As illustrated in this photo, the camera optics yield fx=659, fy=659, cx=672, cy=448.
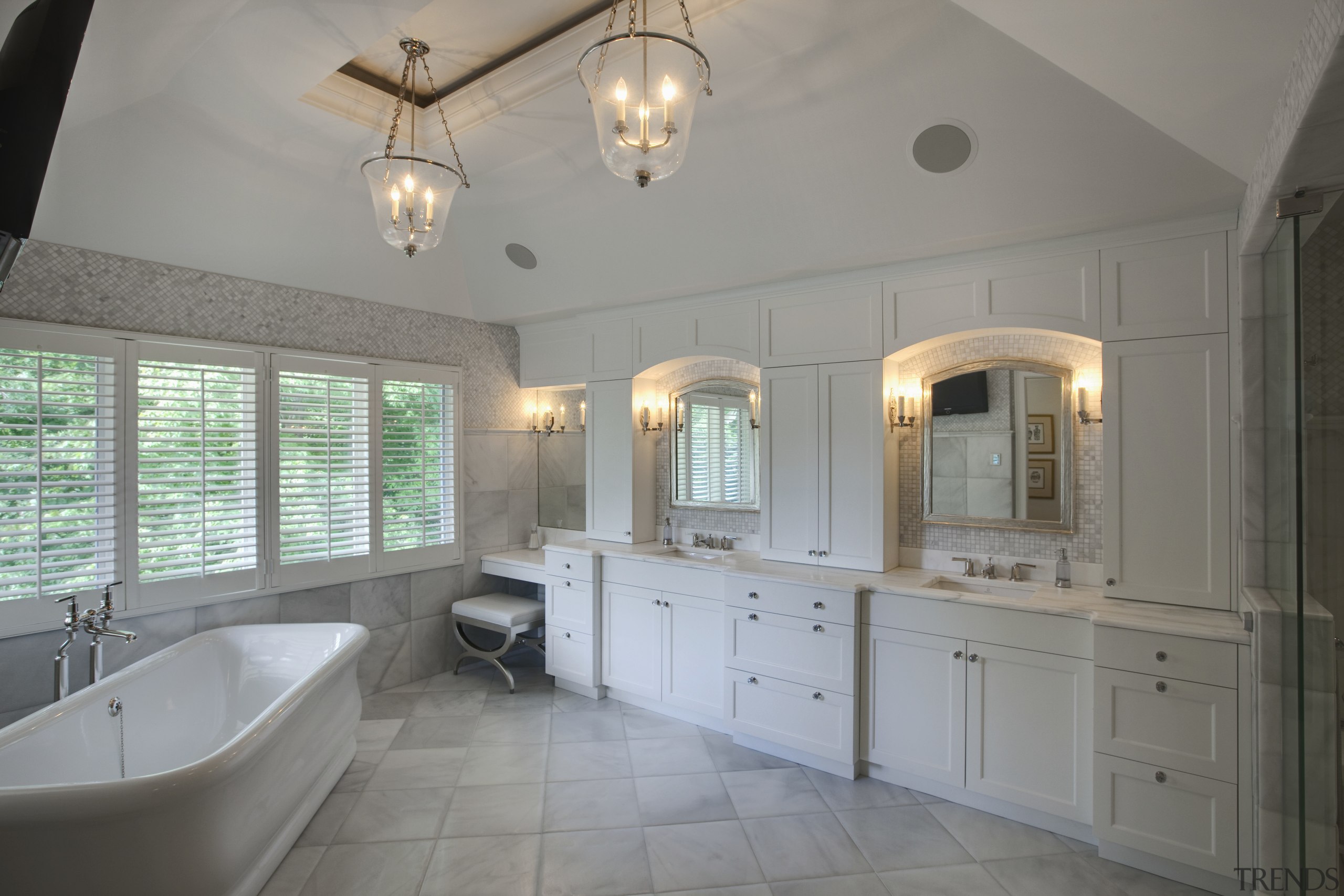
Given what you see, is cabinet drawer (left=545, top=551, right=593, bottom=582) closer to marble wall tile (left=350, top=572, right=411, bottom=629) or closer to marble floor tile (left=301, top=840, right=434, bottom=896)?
marble wall tile (left=350, top=572, right=411, bottom=629)

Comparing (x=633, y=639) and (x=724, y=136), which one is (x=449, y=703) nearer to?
(x=633, y=639)

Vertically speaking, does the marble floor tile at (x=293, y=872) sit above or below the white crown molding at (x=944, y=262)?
below

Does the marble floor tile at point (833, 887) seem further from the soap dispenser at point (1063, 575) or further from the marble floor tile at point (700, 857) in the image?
the soap dispenser at point (1063, 575)

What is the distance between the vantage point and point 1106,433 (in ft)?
9.43

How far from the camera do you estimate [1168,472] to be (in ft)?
9.05

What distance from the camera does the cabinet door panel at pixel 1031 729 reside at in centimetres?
275

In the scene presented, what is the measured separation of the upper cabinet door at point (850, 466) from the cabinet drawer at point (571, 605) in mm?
1570

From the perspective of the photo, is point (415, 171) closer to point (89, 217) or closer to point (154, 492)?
point (89, 217)

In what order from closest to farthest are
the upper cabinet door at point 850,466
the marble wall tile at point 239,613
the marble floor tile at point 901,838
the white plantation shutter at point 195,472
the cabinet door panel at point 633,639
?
the marble floor tile at point 901,838 → the white plantation shutter at point 195,472 → the upper cabinet door at point 850,466 → the marble wall tile at point 239,613 → the cabinet door panel at point 633,639

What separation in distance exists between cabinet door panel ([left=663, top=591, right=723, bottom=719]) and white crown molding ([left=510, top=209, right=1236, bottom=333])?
6.05ft

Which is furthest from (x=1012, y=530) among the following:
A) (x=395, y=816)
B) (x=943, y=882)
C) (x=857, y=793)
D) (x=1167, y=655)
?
(x=395, y=816)

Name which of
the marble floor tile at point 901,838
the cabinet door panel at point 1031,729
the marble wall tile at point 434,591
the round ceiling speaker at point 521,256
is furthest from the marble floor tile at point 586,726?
the round ceiling speaker at point 521,256

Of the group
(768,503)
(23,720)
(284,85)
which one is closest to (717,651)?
(768,503)

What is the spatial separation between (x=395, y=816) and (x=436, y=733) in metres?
0.86
